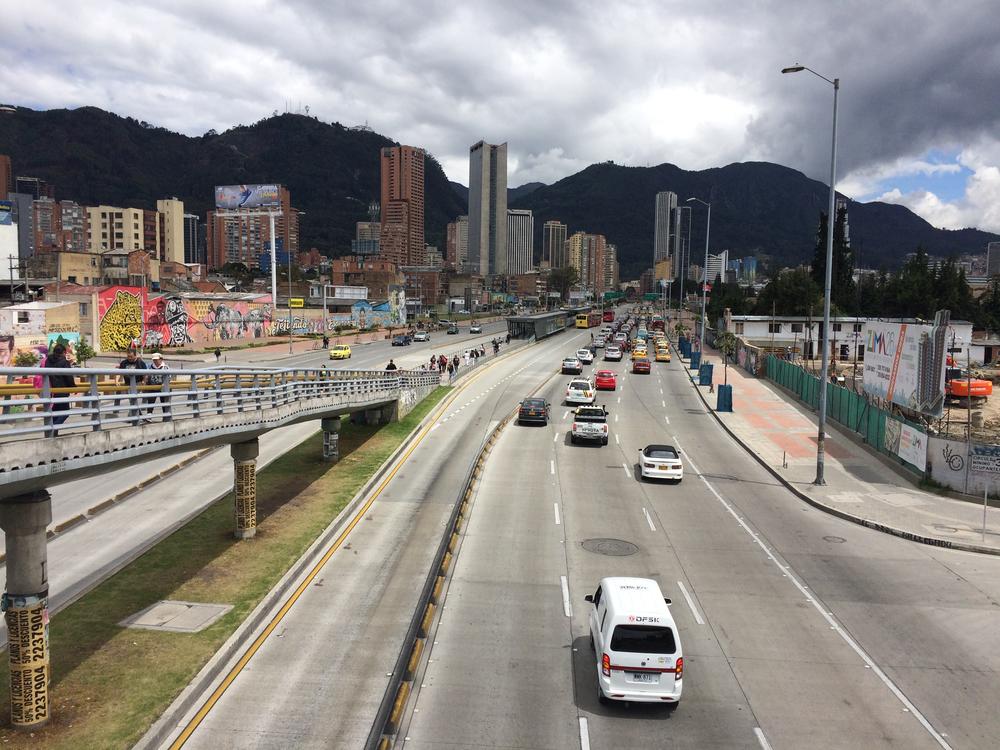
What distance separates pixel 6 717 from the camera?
11062 mm

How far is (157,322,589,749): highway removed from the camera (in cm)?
1095

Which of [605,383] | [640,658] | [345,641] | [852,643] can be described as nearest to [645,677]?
[640,658]

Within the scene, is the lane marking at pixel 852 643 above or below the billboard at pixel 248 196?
below

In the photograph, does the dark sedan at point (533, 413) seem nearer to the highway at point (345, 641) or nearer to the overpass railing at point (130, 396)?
the overpass railing at point (130, 396)

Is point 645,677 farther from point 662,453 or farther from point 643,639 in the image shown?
point 662,453

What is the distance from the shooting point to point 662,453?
2822cm

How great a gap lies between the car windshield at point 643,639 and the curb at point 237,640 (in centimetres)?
652

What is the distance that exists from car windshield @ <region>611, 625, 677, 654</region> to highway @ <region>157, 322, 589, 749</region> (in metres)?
3.89

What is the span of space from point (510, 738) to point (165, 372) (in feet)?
29.4

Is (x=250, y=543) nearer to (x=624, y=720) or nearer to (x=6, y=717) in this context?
(x=6, y=717)

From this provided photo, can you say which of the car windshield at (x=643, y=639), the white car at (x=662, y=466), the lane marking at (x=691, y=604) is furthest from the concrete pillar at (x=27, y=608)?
the white car at (x=662, y=466)

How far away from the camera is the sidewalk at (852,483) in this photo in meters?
22.3

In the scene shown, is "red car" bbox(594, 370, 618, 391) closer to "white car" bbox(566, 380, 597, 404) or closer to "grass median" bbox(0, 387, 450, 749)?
"white car" bbox(566, 380, 597, 404)

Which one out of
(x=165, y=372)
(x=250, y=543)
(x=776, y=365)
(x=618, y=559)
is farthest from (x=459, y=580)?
(x=776, y=365)
